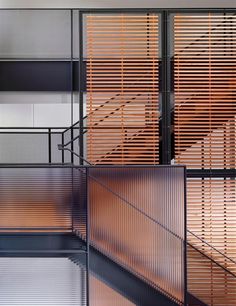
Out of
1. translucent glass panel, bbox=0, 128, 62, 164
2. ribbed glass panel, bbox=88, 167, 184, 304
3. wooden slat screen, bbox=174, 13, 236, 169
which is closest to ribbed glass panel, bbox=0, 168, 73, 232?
ribbed glass panel, bbox=88, 167, 184, 304

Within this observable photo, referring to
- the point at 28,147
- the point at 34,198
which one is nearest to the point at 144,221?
the point at 34,198

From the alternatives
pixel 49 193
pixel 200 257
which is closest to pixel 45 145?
pixel 49 193

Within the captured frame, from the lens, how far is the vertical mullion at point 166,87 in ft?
26.5

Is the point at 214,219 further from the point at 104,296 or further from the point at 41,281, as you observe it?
the point at 41,281

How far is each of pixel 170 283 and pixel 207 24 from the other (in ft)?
12.9

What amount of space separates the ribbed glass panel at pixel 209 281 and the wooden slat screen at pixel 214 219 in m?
0.12

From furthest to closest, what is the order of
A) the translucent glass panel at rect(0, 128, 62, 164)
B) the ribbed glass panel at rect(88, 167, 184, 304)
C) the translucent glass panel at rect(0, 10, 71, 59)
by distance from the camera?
the translucent glass panel at rect(0, 10, 71, 59) < the translucent glass panel at rect(0, 128, 62, 164) < the ribbed glass panel at rect(88, 167, 184, 304)

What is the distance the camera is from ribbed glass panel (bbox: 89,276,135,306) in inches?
257

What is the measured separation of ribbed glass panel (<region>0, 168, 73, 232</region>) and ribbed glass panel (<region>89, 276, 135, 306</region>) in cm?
80

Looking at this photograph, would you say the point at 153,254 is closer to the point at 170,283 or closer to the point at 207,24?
the point at 170,283

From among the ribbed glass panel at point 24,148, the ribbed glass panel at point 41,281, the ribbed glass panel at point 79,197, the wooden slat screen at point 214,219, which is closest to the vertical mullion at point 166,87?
the wooden slat screen at point 214,219

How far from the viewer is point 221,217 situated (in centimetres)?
805

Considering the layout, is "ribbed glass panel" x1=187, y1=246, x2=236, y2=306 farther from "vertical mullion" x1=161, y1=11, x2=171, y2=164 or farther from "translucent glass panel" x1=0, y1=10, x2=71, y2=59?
"translucent glass panel" x1=0, y1=10, x2=71, y2=59

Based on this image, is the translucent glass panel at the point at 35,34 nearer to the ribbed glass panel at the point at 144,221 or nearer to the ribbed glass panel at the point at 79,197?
the ribbed glass panel at the point at 79,197
